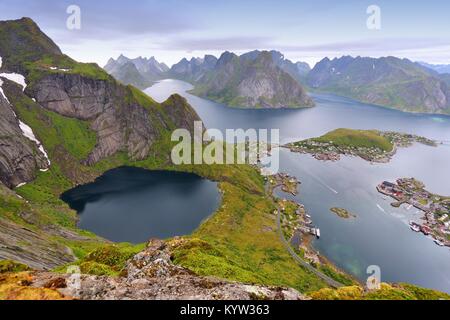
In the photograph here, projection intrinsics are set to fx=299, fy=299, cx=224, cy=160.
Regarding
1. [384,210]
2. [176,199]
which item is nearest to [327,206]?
[384,210]

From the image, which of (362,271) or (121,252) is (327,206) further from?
(121,252)

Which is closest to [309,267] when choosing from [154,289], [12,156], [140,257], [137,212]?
[137,212]

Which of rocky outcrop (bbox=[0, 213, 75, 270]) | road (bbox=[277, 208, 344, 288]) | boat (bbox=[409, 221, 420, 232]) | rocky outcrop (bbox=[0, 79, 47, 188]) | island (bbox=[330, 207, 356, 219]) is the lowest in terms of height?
road (bbox=[277, 208, 344, 288])

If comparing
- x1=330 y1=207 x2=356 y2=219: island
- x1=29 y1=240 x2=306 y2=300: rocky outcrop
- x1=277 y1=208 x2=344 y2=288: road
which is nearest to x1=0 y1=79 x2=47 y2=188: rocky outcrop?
x1=277 y1=208 x2=344 y2=288: road

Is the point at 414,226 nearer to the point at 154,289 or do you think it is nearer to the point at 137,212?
the point at 137,212

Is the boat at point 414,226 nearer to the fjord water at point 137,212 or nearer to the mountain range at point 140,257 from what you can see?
the mountain range at point 140,257

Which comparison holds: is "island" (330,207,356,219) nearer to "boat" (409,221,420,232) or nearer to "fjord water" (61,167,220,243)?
"boat" (409,221,420,232)

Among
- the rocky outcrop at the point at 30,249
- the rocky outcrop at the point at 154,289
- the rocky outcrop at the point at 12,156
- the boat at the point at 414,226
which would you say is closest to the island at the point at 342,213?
the boat at the point at 414,226

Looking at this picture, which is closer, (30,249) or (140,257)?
(140,257)
